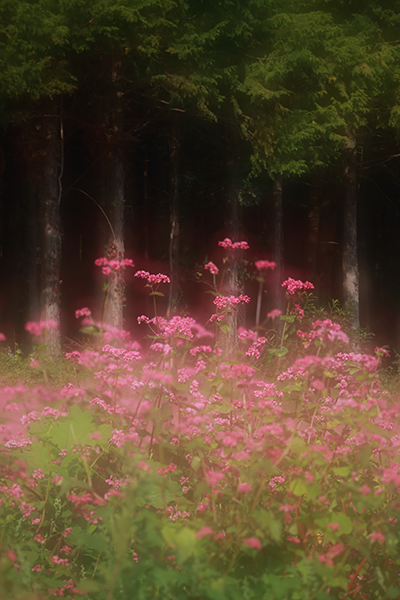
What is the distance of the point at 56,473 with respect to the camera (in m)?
3.31

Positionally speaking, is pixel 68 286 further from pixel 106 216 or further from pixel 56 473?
pixel 56 473

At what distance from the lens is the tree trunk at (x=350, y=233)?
1421 centimetres

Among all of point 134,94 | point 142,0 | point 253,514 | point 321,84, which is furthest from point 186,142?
point 253,514

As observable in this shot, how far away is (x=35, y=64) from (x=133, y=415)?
8949 millimetres

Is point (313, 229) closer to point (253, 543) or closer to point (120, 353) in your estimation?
point (120, 353)

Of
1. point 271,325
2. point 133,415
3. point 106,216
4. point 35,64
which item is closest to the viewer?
point 133,415

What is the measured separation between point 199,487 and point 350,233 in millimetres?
13023

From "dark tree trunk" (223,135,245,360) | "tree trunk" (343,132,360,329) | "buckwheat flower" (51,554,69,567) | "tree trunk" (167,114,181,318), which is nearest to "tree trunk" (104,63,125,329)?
"dark tree trunk" (223,135,245,360)

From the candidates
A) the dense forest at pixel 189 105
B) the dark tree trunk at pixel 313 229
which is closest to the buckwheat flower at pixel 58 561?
the dense forest at pixel 189 105

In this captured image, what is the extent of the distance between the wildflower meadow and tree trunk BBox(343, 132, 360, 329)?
1023 centimetres

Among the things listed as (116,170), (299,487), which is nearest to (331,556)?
(299,487)

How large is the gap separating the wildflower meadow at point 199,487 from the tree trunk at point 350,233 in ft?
33.6

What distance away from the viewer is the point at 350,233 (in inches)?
575

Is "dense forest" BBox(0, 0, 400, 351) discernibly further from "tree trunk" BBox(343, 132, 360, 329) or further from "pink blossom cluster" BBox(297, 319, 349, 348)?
"pink blossom cluster" BBox(297, 319, 349, 348)
